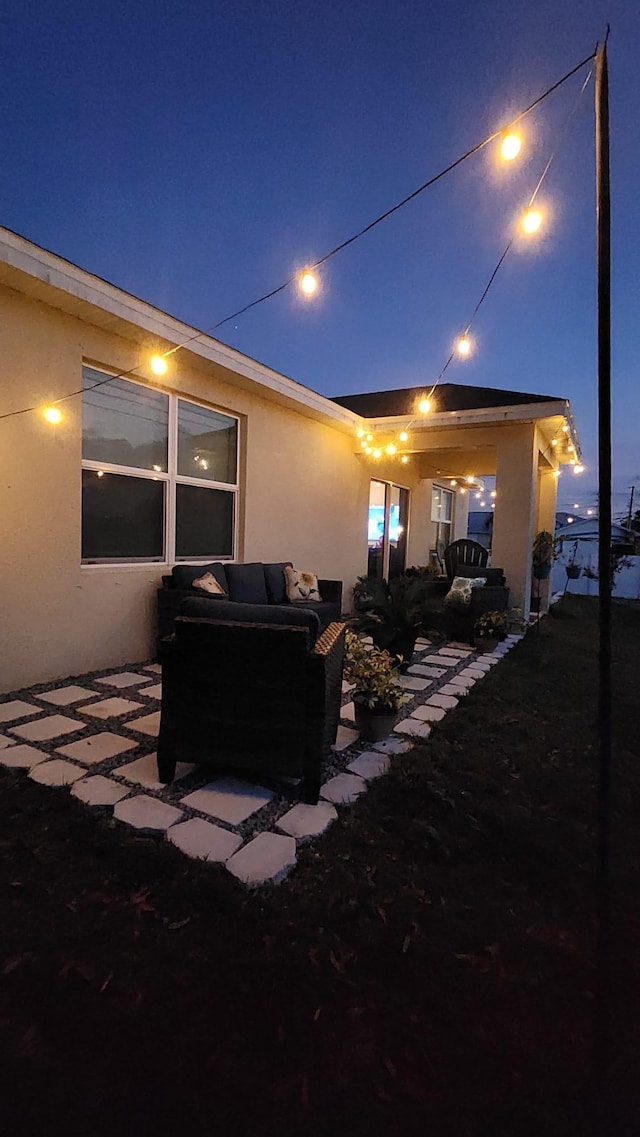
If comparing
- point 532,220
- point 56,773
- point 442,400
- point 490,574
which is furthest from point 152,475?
point 442,400

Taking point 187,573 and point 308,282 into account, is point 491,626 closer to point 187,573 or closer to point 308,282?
point 187,573

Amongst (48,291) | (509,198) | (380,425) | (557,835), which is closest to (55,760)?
(557,835)

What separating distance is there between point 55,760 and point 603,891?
240 centimetres

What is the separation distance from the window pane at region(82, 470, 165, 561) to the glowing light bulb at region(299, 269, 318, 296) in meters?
2.19

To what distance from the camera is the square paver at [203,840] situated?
1.82 m

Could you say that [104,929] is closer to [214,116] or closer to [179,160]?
[214,116]

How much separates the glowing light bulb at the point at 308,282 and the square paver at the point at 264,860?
3394 millimetres

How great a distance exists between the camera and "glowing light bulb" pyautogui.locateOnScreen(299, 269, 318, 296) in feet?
11.2

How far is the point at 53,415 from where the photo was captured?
369cm

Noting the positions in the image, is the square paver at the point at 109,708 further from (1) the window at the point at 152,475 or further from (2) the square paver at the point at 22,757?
(1) the window at the point at 152,475

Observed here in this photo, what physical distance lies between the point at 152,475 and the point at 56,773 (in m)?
2.98

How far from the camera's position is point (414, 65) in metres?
3.11

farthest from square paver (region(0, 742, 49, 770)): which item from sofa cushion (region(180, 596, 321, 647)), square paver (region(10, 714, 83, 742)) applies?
sofa cushion (region(180, 596, 321, 647))

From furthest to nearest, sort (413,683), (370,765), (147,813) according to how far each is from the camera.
Answer: (413,683) < (370,765) < (147,813)
